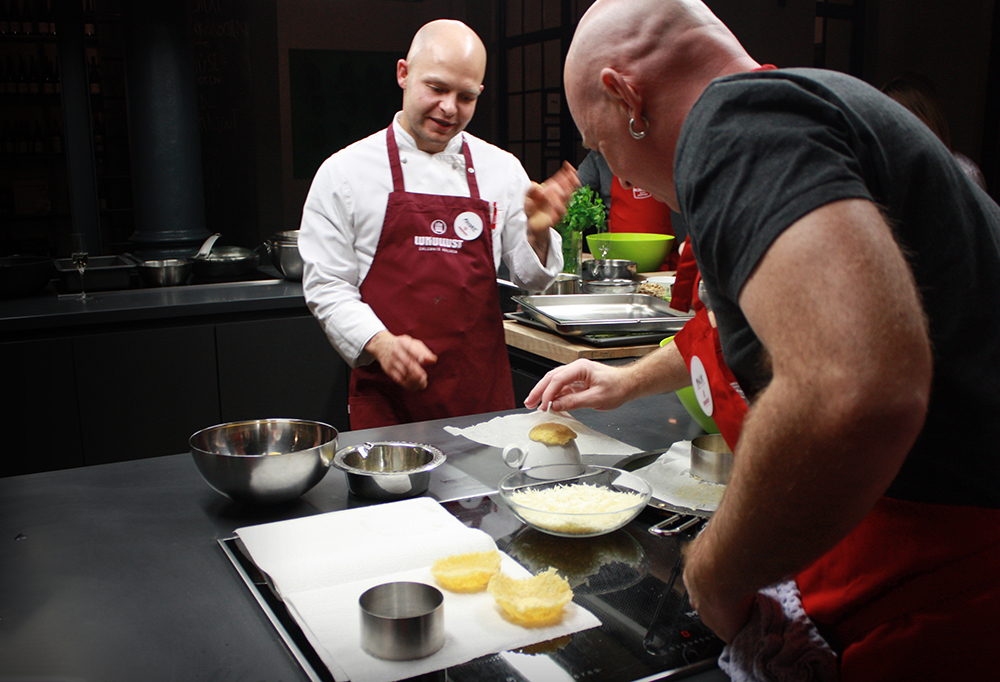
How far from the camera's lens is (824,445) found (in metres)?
0.65

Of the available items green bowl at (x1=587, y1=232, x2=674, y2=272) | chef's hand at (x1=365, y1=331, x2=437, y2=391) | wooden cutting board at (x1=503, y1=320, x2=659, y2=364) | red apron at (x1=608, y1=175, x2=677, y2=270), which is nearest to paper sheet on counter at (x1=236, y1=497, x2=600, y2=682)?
chef's hand at (x1=365, y1=331, x2=437, y2=391)

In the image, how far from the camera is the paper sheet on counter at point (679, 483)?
1267mm

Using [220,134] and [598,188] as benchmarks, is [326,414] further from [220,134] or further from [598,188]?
[220,134]

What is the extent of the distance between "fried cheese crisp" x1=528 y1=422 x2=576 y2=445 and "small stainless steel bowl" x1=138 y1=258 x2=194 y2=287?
2.63 m

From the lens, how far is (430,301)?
244 centimetres

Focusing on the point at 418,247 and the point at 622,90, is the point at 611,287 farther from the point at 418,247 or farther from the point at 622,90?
the point at 622,90

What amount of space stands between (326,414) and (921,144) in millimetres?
3049

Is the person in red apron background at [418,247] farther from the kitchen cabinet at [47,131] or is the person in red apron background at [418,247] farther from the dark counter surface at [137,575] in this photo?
the kitchen cabinet at [47,131]

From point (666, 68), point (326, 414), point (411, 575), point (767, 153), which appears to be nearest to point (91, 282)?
point (326, 414)

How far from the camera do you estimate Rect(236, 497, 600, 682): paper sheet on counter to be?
857mm

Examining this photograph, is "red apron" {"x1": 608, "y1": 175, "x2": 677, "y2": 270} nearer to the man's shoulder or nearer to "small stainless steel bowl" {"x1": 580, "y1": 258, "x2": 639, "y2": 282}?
"small stainless steel bowl" {"x1": 580, "y1": 258, "x2": 639, "y2": 282}

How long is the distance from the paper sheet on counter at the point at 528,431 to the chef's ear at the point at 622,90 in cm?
76

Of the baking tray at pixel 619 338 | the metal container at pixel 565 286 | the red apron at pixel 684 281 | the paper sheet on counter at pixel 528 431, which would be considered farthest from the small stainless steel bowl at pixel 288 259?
the red apron at pixel 684 281

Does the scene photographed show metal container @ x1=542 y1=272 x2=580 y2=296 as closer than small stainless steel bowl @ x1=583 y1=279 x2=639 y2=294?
No
